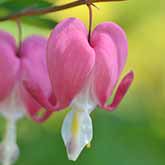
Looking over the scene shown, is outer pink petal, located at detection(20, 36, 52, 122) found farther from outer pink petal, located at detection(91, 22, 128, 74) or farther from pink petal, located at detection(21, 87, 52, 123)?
outer pink petal, located at detection(91, 22, 128, 74)

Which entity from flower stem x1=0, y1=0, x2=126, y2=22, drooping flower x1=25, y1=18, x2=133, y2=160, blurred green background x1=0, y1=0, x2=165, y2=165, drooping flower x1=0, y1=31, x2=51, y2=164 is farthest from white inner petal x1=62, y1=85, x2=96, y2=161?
blurred green background x1=0, y1=0, x2=165, y2=165

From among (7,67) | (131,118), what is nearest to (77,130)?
(7,67)

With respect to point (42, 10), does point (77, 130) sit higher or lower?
lower

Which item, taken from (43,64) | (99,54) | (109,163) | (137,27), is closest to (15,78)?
(43,64)

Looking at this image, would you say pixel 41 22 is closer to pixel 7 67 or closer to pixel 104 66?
pixel 7 67

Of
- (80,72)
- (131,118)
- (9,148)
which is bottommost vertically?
(131,118)

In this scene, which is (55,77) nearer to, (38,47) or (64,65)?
(64,65)

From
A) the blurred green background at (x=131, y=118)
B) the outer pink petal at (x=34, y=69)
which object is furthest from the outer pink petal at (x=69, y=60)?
the blurred green background at (x=131, y=118)
